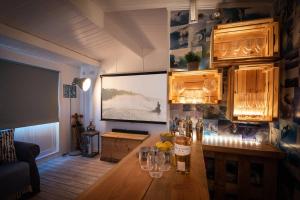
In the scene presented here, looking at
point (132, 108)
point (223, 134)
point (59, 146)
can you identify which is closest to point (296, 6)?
point (223, 134)

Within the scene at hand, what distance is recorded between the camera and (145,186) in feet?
2.59

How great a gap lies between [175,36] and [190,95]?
772 millimetres

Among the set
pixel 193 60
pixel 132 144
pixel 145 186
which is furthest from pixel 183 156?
pixel 132 144

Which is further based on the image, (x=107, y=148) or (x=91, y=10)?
(x=107, y=148)

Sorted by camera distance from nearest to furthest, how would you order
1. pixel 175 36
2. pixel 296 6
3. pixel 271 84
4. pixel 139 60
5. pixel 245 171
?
pixel 296 6
pixel 271 84
pixel 245 171
pixel 175 36
pixel 139 60

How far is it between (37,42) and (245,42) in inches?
115

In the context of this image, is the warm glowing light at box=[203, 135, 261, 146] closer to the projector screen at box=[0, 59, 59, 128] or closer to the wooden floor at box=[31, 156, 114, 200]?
the wooden floor at box=[31, 156, 114, 200]

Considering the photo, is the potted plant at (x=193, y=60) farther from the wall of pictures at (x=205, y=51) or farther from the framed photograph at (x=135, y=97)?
the framed photograph at (x=135, y=97)

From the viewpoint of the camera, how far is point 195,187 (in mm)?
778

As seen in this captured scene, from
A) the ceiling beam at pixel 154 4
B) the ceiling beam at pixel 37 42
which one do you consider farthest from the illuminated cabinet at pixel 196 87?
the ceiling beam at pixel 37 42

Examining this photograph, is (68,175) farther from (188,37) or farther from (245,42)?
(245,42)

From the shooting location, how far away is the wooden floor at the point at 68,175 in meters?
2.36

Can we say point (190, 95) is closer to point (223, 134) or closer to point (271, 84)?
point (223, 134)

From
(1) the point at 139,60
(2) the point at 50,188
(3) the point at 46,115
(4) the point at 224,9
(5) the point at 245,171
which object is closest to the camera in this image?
(5) the point at 245,171
